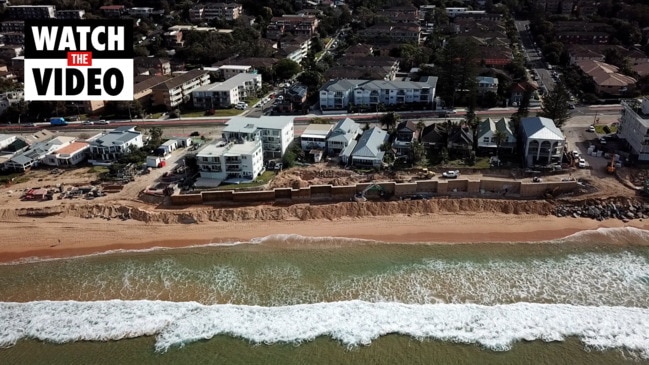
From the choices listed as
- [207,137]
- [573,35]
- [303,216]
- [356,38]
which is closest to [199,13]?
[356,38]

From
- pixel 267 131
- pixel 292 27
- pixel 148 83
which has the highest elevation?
pixel 292 27

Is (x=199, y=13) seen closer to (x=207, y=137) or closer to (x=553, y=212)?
(x=207, y=137)

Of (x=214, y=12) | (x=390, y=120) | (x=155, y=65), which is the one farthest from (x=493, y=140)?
(x=214, y=12)

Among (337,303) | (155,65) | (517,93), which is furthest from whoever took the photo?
(155,65)

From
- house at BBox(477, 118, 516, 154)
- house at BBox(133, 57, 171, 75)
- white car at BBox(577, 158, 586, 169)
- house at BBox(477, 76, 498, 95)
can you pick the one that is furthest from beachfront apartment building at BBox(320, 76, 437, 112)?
house at BBox(133, 57, 171, 75)

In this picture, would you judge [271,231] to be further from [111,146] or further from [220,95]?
[220,95]

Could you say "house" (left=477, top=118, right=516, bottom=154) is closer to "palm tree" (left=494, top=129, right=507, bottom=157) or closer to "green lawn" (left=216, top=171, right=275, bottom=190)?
"palm tree" (left=494, top=129, right=507, bottom=157)

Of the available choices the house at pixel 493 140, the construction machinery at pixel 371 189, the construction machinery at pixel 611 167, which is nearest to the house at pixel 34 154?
the construction machinery at pixel 371 189
